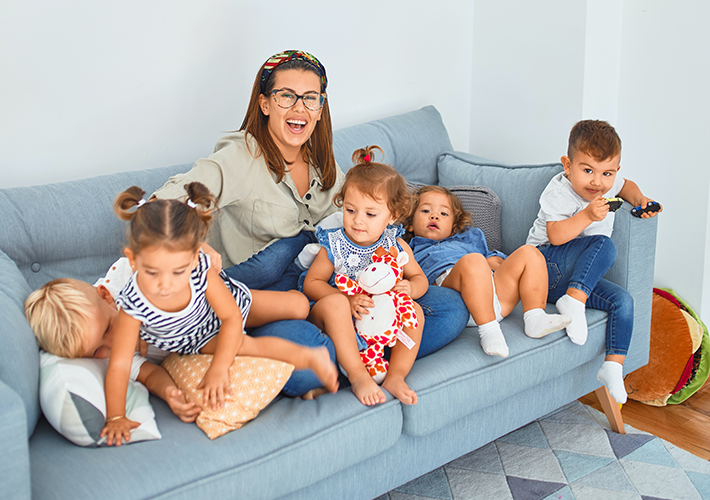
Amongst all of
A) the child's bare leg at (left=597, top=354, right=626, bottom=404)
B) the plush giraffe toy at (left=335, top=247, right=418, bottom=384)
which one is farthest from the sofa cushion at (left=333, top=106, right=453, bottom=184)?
the child's bare leg at (left=597, top=354, right=626, bottom=404)

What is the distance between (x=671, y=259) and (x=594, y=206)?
0.88 m

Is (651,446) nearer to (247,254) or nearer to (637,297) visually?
(637,297)

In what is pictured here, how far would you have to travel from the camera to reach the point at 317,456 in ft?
4.21

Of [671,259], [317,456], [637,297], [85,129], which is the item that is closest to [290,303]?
[317,456]

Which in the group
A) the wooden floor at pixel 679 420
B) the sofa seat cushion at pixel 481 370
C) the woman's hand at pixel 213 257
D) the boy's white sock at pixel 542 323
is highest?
the woman's hand at pixel 213 257

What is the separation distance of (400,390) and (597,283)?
2.84 feet

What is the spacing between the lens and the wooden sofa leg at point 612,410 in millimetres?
1897

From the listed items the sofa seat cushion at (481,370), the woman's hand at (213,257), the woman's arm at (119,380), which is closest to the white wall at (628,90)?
the sofa seat cushion at (481,370)

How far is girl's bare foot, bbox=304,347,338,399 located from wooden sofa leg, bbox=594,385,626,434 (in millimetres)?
1001

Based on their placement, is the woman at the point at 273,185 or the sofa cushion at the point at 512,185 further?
the sofa cushion at the point at 512,185

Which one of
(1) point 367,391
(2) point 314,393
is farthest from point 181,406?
(1) point 367,391

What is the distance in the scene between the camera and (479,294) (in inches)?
67.3

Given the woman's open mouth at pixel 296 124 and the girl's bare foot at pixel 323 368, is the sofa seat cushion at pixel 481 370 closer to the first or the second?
the girl's bare foot at pixel 323 368

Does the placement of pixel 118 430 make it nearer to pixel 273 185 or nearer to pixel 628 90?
pixel 273 185
